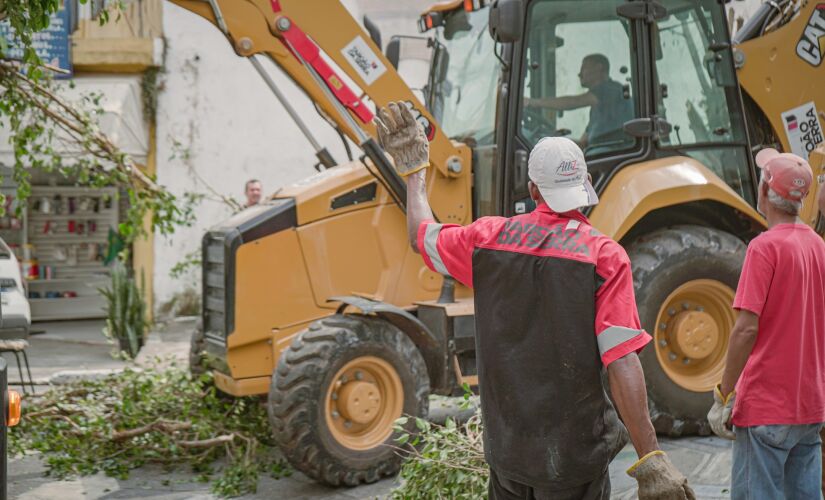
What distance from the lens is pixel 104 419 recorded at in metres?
6.92

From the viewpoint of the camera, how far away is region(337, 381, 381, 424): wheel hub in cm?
594

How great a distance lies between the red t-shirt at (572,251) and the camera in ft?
10.2

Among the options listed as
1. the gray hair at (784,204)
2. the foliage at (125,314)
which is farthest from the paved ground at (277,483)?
the foliage at (125,314)

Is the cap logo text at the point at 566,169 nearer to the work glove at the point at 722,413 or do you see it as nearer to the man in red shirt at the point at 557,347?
the man in red shirt at the point at 557,347

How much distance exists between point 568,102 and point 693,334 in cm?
170

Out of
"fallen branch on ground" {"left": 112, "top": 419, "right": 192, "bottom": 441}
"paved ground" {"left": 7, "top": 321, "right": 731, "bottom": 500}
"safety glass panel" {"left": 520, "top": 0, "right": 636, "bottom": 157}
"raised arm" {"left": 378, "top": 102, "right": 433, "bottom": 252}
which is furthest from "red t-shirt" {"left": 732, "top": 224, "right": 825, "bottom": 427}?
"fallen branch on ground" {"left": 112, "top": 419, "right": 192, "bottom": 441}

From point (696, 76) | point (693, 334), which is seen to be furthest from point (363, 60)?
point (693, 334)

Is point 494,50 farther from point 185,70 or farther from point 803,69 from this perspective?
point 185,70

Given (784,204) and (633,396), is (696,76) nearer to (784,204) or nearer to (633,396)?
(784,204)

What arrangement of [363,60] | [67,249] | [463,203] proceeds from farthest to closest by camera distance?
[67,249] < [463,203] < [363,60]

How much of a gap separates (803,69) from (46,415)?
598 cm

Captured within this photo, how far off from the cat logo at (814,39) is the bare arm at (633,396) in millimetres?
4850

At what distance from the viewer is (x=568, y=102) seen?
645 centimetres

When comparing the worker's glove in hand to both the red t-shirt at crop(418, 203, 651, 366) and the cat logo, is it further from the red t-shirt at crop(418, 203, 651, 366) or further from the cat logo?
the cat logo
